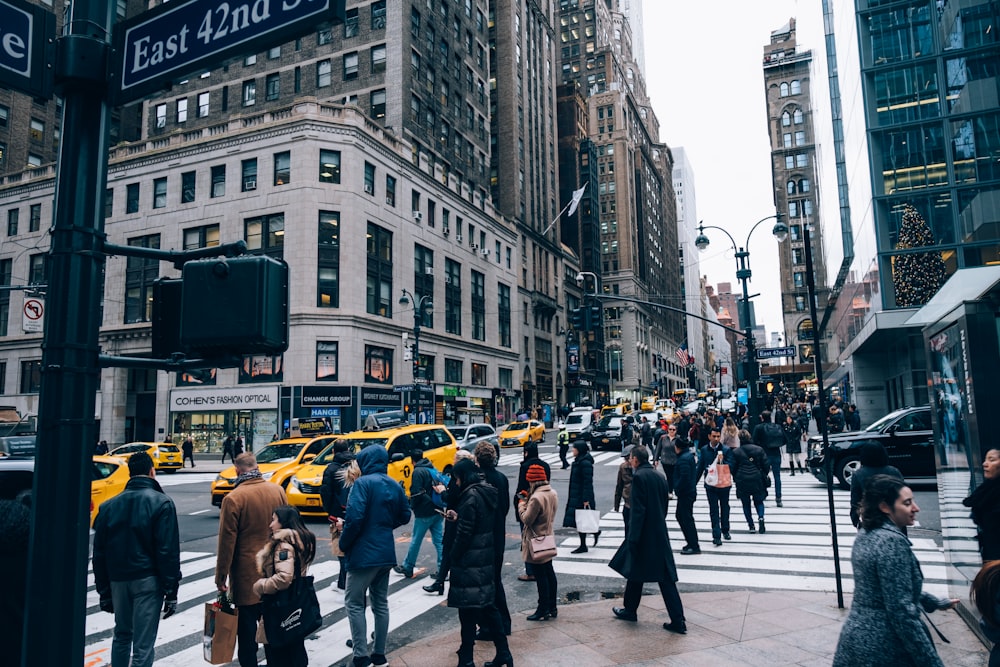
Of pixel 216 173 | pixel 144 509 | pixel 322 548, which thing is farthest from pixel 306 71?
pixel 144 509

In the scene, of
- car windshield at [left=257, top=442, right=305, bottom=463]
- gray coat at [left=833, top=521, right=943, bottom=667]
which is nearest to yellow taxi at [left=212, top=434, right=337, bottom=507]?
car windshield at [left=257, top=442, right=305, bottom=463]

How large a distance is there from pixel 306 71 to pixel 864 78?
35.5 m

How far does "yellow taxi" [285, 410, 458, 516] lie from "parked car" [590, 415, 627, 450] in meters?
14.7

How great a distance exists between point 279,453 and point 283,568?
14.0 m

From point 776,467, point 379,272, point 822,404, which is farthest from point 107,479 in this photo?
point 379,272

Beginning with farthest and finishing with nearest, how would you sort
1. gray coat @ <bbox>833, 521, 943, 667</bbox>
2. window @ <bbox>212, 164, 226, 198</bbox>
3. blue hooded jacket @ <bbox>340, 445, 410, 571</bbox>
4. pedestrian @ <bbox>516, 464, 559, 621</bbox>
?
window @ <bbox>212, 164, 226, 198</bbox> < pedestrian @ <bbox>516, 464, 559, 621</bbox> < blue hooded jacket @ <bbox>340, 445, 410, 571</bbox> < gray coat @ <bbox>833, 521, 943, 667</bbox>

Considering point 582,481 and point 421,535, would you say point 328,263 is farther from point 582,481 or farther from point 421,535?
point 421,535

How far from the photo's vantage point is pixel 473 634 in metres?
5.92

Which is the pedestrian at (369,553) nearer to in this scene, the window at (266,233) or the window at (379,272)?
the window at (266,233)

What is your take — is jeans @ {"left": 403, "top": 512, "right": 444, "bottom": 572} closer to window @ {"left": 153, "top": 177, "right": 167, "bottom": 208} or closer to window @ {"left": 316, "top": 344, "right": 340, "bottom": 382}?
window @ {"left": 316, "top": 344, "right": 340, "bottom": 382}

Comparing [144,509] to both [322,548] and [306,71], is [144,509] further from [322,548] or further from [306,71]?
[306,71]

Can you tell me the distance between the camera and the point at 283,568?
4.95 m

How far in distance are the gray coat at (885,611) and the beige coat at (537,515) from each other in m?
4.13

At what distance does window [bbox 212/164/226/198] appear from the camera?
132 feet
